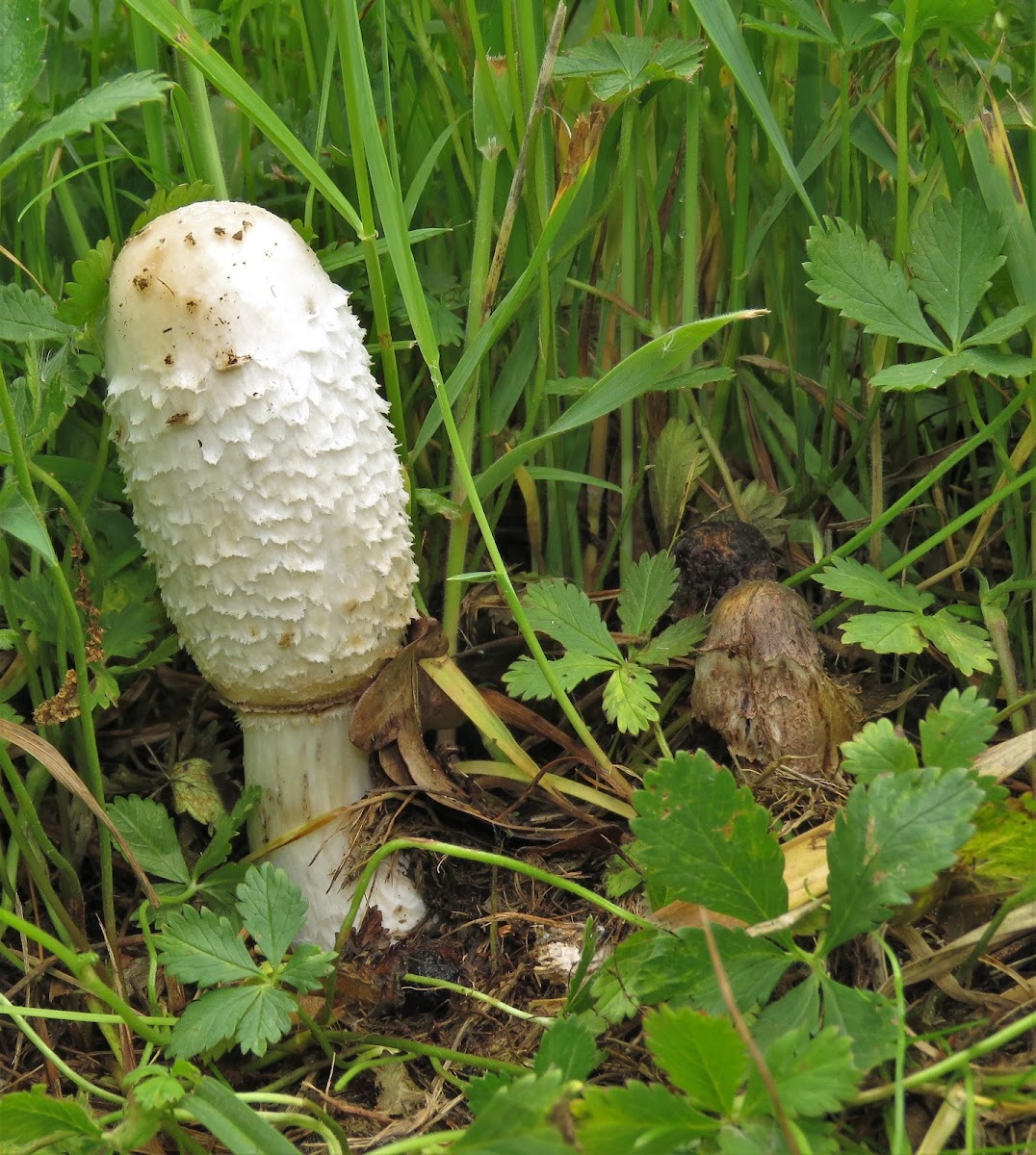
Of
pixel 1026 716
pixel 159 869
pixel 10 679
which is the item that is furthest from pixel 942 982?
pixel 10 679

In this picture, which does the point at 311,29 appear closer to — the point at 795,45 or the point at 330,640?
the point at 795,45

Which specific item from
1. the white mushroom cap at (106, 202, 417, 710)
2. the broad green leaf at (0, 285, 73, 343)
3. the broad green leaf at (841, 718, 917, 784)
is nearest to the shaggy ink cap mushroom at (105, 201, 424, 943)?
the white mushroom cap at (106, 202, 417, 710)

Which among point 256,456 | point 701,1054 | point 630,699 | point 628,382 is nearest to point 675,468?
point 628,382

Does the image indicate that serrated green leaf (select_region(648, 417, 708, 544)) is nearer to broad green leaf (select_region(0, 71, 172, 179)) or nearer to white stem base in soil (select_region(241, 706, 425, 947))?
white stem base in soil (select_region(241, 706, 425, 947))

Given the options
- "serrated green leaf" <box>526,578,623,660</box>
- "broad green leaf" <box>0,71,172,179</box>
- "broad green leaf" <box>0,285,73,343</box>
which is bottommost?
"serrated green leaf" <box>526,578,623,660</box>

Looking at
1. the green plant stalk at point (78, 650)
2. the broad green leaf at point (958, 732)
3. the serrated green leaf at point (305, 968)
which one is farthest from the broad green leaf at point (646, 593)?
the green plant stalk at point (78, 650)

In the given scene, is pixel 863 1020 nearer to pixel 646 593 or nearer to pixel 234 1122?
pixel 234 1122
